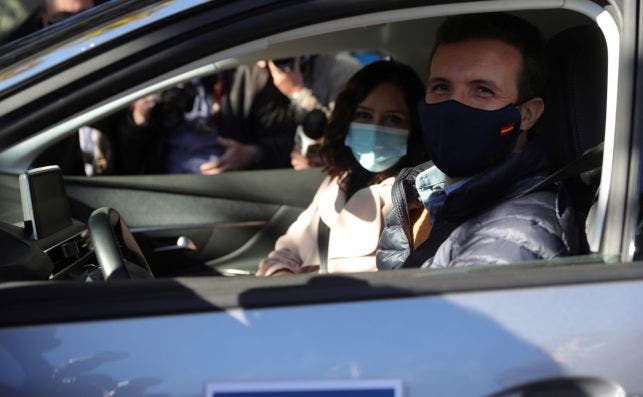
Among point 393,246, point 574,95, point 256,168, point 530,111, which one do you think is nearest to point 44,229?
point 393,246

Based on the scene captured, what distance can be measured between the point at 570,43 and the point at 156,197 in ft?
6.07

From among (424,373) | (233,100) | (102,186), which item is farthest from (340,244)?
(233,100)

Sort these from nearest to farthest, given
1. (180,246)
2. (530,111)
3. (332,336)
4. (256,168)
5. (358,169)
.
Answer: (332,336) → (530,111) → (358,169) → (180,246) → (256,168)

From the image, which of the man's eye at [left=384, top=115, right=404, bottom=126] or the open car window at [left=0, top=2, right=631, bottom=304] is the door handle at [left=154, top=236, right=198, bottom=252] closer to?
the open car window at [left=0, top=2, right=631, bottom=304]

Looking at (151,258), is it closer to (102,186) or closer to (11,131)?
(102,186)

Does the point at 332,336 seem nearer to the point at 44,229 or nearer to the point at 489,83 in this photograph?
the point at 489,83

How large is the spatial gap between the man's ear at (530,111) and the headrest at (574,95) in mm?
20

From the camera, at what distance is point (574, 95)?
85.4 inches

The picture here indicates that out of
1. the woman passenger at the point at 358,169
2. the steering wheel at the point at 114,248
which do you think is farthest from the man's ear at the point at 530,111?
the steering wheel at the point at 114,248

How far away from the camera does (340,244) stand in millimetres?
2854

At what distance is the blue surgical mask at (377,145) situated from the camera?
9.34 feet

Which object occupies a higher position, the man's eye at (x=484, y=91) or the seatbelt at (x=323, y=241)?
the seatbelt at (x=323, y=241)

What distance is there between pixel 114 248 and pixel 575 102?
3.65ft

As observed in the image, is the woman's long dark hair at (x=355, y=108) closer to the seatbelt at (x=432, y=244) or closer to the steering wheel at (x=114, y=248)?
the seatbelt at (x=432, y=244)
